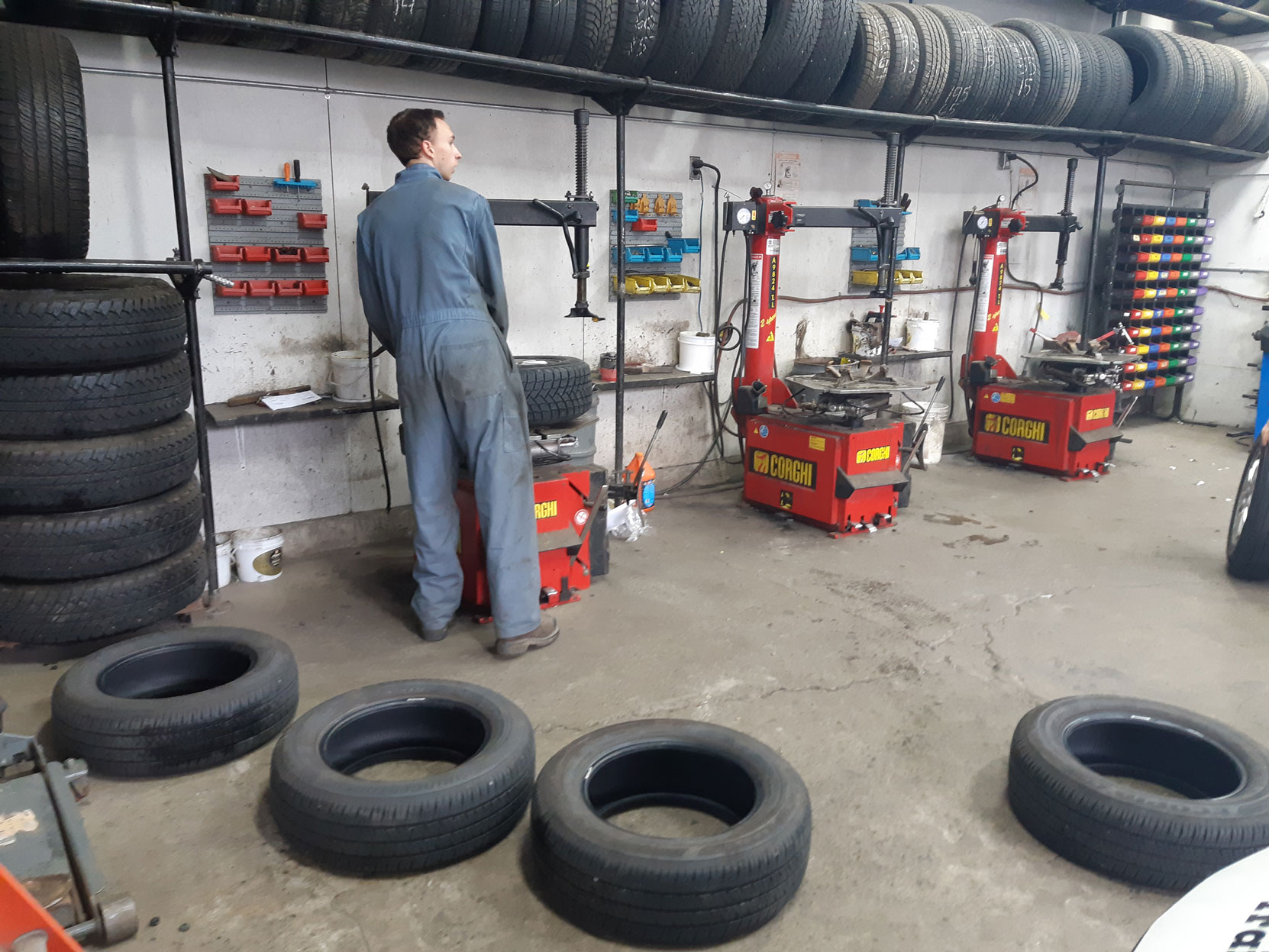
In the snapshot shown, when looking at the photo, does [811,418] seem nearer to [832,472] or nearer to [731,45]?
[832,472]

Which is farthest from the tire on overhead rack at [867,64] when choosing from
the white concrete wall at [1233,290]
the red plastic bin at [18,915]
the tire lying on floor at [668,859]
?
the red plastic bin at [18,915]

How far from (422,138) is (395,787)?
200cm

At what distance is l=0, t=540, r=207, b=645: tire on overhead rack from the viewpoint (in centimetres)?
277

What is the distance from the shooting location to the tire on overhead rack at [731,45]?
3934 mm

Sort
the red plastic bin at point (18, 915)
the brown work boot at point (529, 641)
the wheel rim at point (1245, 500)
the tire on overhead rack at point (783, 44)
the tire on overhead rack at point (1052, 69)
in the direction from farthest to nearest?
the tire on overhead rack at point (1052, 69) < the tire on overhead rack at point (783, 44) < the wheel rim at point (1245, 500) < the brown work boot at point (529, 641) < the red plastic bin at point (18, 915)

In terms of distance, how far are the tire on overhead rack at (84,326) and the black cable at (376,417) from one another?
843 mm

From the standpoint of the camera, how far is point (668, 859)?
5.67 feet

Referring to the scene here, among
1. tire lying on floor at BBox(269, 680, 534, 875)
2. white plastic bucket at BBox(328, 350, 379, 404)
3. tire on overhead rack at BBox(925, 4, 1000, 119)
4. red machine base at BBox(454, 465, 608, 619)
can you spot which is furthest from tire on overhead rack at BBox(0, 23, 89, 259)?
tire on overhead rack at BBox(925, 4, 1000, 119)

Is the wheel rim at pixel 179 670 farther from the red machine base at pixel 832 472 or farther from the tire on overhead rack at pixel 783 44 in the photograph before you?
the tire on overhead rack at pixel 783 44

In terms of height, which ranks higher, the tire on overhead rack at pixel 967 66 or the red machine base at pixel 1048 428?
the tire on overhead rack at pixel 967 66

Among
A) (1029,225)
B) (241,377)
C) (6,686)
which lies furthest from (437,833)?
(1029,225)

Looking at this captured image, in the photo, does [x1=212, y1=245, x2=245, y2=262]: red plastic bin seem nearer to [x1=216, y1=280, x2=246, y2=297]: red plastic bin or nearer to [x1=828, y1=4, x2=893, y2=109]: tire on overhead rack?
[x1=216, y1=280, x2=246, y2=297]: red plastic bin

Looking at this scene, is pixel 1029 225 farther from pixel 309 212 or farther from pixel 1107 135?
pixel 309 212

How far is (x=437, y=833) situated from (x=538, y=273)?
9.75ft
